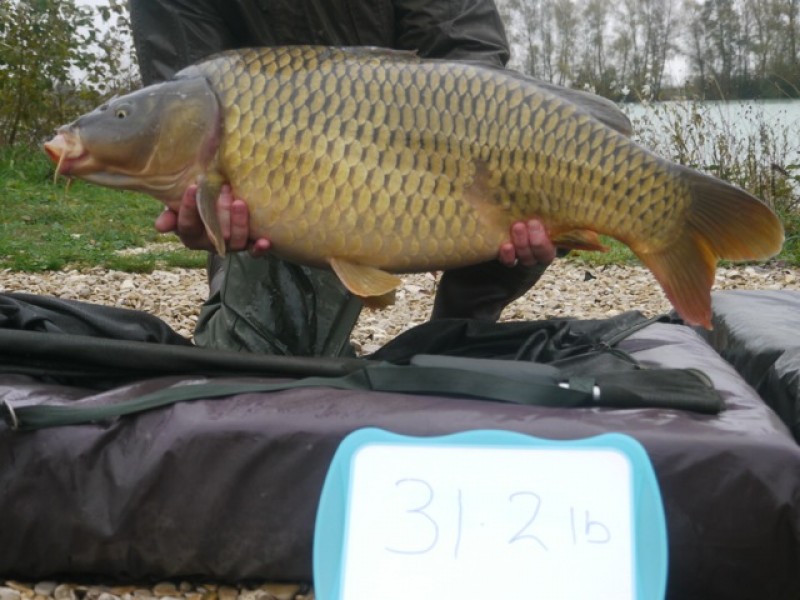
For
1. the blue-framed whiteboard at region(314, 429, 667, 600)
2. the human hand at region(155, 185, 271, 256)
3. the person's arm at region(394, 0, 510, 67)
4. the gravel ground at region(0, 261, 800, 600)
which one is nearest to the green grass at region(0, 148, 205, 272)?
the gravel ground at region(0, 261, 800, 600)

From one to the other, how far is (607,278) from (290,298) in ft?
6.56

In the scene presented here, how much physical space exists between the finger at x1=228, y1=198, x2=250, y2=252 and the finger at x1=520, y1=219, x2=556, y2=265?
38cm

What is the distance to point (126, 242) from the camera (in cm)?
391

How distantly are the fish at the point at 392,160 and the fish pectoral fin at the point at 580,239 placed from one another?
39 millimetres

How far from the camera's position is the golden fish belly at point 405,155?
4.20 feet

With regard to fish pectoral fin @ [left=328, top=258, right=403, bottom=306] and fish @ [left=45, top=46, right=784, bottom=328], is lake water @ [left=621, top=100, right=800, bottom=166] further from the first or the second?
fish pectoral fin @ [left=328, top=258, right=403, bottom=306]

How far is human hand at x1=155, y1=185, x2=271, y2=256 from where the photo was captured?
130 centimetres

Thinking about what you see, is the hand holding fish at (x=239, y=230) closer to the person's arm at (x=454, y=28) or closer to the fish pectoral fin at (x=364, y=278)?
the fish pectoral fin at (x=364, y=278)

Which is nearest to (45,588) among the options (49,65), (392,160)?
(392,160)

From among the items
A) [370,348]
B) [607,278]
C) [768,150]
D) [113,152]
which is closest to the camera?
[113,152]

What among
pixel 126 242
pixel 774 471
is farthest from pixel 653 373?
pixel 126 242

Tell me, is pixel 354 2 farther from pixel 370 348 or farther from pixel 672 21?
pixel 672 21

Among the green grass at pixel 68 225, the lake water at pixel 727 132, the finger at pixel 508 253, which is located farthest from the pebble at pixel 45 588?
the lake water at pixel 727 132

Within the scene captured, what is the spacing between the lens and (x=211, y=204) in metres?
1.30
